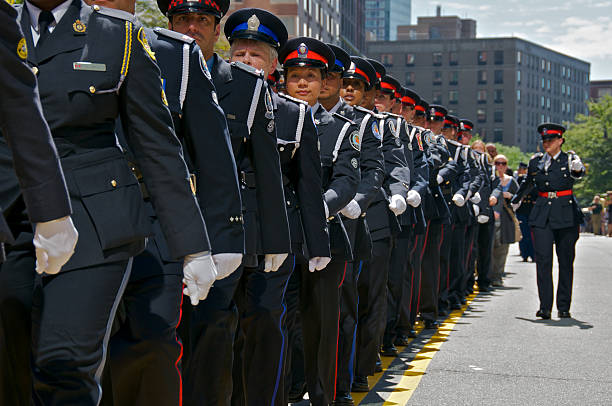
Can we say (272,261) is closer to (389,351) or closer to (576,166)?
(389,351)

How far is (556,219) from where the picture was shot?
1265 centimetres

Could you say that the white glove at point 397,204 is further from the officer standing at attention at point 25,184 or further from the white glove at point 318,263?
the officer standing at attention at point 25,184

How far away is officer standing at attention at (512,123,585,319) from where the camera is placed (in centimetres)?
1262

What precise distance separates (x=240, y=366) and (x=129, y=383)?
5.26ft

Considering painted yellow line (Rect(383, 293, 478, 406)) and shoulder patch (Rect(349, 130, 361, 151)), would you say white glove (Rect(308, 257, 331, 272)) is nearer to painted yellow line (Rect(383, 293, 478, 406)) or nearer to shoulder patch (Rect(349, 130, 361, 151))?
shoulder patch (Rect(349, 130, 361, 151))

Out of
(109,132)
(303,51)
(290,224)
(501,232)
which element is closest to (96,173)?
(109,132)

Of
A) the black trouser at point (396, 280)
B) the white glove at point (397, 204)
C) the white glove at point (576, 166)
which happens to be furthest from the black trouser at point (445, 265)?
the white glove at point (397, 204)

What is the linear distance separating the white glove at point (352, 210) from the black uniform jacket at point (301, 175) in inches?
39.1

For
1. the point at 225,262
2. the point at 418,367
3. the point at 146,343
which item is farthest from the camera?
the point at 418,367

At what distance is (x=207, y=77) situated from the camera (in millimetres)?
4480

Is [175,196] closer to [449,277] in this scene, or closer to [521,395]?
[521,395]

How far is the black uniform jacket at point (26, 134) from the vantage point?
294 centimetres

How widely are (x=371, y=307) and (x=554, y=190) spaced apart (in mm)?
5883

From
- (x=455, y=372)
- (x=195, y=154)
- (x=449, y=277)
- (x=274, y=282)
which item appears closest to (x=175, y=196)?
(x=195, y=154)
